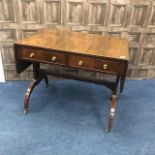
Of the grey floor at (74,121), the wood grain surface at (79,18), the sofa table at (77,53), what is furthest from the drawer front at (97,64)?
the wood grain surface at (79,18)

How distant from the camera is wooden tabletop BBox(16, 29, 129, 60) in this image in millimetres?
1564

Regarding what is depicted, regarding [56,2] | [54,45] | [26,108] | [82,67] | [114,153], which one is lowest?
[114,153]

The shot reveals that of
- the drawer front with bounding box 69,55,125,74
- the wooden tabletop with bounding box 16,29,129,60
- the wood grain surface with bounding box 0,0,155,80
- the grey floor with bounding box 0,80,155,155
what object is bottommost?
the grey floor with bounding box 0,80,155,155

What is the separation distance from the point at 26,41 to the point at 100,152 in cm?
114

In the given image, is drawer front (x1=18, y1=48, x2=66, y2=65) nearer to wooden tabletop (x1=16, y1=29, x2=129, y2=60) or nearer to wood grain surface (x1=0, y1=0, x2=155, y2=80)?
wooden tabletop (x1=16, y1=29, x2=129, y2=60)

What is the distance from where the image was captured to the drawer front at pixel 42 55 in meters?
Answer: 1.60

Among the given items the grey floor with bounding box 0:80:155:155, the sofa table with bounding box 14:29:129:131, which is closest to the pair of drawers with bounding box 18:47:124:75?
the sofa table with bounding box 14:29:129:131

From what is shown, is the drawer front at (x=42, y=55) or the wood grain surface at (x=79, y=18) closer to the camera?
the drawer front at (x=42, y=55)

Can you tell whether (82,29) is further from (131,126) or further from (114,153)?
(114,153)

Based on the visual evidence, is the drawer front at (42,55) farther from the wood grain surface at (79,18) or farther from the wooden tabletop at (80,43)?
the wood grain surface at (79,18)

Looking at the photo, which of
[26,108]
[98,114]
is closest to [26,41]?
[26,108]

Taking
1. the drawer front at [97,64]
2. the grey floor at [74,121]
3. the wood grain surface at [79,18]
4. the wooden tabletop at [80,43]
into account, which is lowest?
the grey floor at [74,121]

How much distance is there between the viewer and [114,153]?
5.26 ft

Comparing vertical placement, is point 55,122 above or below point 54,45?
below
